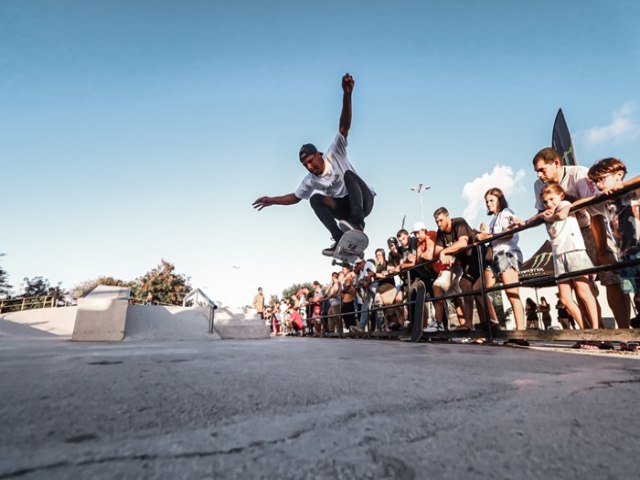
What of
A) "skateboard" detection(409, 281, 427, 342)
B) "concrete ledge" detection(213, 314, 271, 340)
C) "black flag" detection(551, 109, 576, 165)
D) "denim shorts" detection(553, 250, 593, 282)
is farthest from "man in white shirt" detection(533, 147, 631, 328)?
"concrete ledge" detection(213, 314, 271, 340)

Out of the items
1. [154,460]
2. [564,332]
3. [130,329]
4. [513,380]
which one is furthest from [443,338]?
[130,329]

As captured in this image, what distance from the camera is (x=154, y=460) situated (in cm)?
53

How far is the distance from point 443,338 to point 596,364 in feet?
7.49

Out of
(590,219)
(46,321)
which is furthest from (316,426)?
(46,321)

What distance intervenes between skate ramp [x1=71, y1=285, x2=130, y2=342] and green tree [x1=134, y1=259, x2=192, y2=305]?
29.3 meters

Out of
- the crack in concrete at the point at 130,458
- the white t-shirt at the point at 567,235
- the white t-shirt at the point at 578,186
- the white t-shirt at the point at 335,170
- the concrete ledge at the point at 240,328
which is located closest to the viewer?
the crack in concrete at the point at 130,458

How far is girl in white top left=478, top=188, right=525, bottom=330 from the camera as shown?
133 inches

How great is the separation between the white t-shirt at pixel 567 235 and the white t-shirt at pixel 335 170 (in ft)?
9.87

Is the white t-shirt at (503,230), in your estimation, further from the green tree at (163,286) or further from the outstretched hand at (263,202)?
the green tree at (163,286)

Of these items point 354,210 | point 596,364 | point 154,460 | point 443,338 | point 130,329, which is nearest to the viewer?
point 154,460

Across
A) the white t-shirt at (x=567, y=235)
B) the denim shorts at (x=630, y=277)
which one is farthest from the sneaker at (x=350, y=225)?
the denim shorts at (x=630, y=277)

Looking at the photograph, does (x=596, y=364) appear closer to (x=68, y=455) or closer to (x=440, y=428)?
(x=440, y=428)

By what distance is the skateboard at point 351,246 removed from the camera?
525 cm

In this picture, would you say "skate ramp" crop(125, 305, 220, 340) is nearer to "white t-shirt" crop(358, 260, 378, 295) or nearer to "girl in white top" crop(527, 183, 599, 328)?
"white t-shirt" crop(358, 260, 378, 295)
